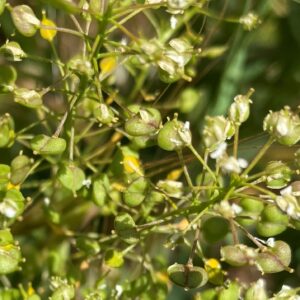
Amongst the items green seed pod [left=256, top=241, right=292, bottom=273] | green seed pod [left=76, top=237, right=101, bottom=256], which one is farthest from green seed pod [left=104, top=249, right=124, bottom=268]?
green seed pod [left=256, top=241, right=292, bottom=273]

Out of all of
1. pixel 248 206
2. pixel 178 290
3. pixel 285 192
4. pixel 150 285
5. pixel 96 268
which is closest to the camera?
pixel 285 192

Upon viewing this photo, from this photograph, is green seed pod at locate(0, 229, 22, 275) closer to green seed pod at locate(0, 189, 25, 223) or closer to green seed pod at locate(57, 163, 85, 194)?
green seed pod at locate(0, 189, 25, 223)

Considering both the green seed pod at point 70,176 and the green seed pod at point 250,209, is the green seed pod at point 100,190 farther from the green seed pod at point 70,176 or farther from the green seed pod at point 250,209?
the green seed pod at point 250,209

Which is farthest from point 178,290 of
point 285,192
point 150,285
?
point 285,192

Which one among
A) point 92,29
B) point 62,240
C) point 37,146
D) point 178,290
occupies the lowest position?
point 178,290

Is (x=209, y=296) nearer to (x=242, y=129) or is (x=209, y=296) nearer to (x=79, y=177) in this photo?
(x=79, y=177)

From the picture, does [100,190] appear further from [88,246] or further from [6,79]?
[6,79]

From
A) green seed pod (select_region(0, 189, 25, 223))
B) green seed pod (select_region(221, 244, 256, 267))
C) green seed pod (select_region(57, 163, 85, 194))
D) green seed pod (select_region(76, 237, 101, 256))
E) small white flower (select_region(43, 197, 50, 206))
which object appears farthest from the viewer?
small white flower (select_region(43, 197, 50, 206))
